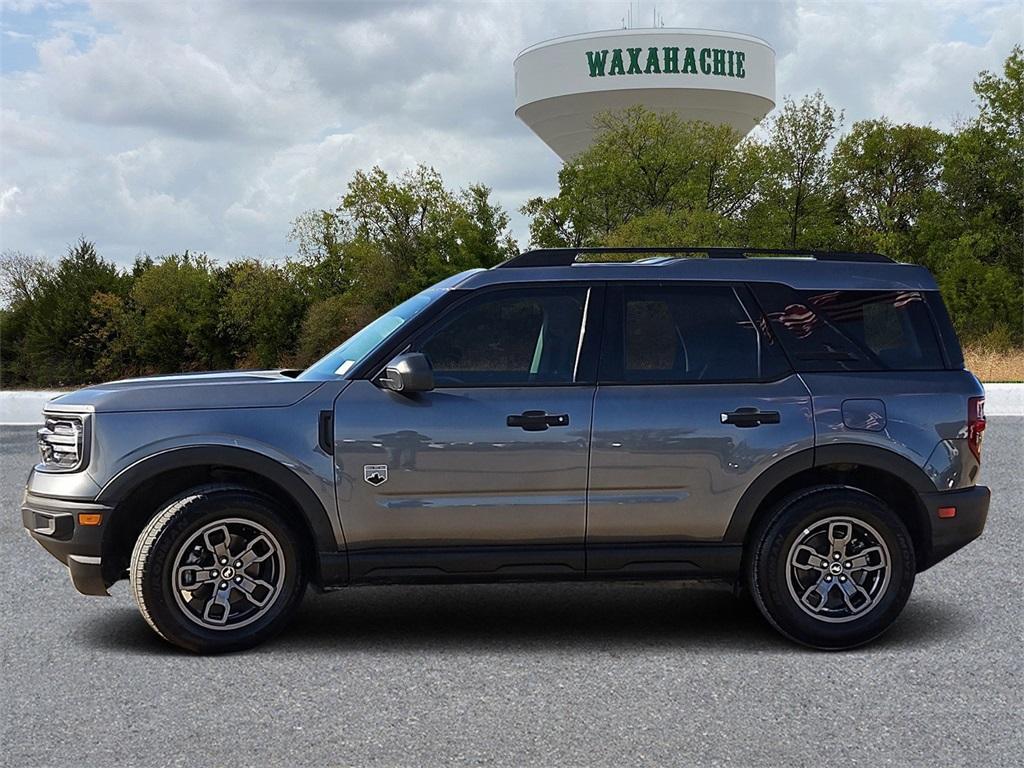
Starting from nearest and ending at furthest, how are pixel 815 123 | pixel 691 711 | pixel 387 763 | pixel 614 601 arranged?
pixel 387 763 < pixel 691 711 < pixel 614 601 < pixel 815 123

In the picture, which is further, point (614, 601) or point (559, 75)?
point (559, 75)

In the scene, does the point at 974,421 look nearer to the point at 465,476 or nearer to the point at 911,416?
the point at 911,416

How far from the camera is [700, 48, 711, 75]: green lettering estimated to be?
49750mm

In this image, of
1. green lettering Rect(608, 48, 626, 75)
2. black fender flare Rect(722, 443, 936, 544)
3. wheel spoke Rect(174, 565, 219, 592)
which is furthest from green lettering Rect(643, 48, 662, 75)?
wheel spoke Rect(174, 565, 219, 592)

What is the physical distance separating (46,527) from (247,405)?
1181 millimetres

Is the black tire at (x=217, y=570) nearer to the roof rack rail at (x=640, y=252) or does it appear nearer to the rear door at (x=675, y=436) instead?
the rear door at (x=675, y=436)

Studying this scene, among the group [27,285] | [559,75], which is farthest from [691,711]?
[27,285]

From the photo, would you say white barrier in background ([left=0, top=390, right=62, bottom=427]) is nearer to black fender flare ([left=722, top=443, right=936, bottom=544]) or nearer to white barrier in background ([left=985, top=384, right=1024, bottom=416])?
white barrier in background ([left=985, top=384, right=1024, bottom=416])

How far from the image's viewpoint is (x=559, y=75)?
164ft

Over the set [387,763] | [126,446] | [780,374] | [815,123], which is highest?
[815,123]

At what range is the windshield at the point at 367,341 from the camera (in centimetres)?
599

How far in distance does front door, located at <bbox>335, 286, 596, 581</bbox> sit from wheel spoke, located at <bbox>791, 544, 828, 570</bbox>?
108cm

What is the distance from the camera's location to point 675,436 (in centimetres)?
580

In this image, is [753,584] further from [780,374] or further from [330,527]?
[330,527]
